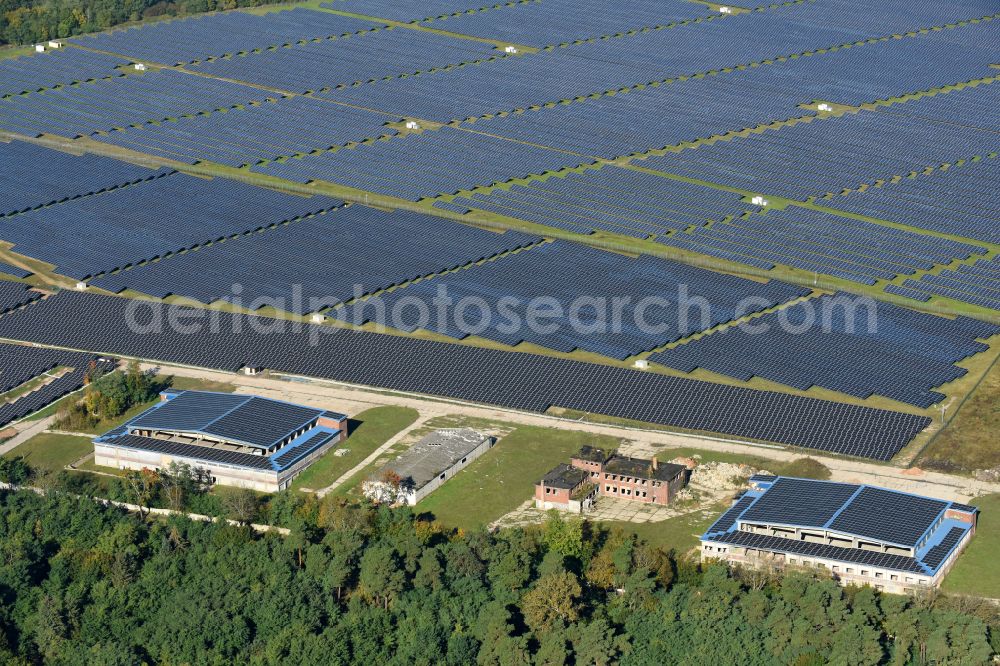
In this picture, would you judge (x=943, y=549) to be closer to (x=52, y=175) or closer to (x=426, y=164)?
(x=426, y=164)

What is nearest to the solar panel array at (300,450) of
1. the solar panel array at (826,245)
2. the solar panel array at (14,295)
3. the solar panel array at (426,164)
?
the solar panel array at (14,295)

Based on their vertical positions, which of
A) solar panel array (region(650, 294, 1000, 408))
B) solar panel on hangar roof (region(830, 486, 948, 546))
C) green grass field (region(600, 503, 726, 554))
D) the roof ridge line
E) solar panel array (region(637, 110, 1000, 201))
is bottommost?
green grass field (region(600, 503, 726, 554))

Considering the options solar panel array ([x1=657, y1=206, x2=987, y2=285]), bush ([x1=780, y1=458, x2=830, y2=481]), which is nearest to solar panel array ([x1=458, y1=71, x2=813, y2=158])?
solar panel array ([x1=657, y1=206, x2=987, y2=285])

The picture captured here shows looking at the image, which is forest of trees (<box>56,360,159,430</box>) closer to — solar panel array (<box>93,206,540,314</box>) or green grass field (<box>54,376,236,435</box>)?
green grass field (<box>54,376,236,435</box>)

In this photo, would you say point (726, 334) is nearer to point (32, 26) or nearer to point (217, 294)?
point (217, 294)

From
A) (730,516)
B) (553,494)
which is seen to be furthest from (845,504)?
(553,494)

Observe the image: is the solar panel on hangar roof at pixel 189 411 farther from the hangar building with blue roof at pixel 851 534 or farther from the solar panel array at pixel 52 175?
the solar panel array at pixel 52 175
